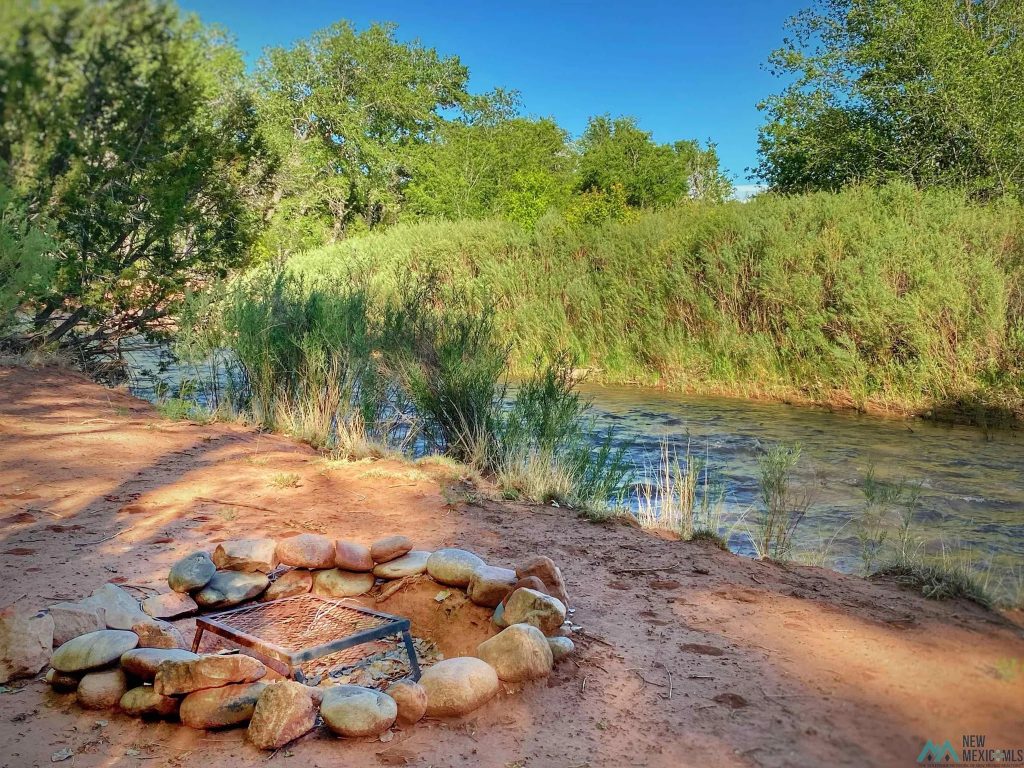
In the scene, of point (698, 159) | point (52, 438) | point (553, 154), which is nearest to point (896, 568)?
point (52, 438)

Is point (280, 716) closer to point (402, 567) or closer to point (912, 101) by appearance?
point (402, 567)

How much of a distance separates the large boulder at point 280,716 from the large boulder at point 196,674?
0.17 metres

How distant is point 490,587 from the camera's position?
3.87 meters

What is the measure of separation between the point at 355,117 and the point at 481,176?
24.9ft

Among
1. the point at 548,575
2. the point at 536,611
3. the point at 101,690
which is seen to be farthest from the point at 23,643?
the point at 548,575

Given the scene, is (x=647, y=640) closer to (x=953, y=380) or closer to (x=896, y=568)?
(x=896, y=568)

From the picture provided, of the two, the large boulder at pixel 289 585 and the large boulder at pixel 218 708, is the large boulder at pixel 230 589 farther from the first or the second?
the large boulder at pixel 218 708

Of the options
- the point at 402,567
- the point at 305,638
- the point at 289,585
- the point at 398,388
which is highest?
the point at 398,388

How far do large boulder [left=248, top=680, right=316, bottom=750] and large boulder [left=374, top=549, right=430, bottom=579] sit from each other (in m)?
1.27

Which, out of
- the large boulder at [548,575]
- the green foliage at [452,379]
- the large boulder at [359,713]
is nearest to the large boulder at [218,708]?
the large boulder at [359,713]

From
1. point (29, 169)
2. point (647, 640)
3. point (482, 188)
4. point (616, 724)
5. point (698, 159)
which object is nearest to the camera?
point (29, 169)

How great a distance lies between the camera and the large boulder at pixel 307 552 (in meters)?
4.16

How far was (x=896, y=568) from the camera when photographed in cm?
461

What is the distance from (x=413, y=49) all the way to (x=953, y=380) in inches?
1238
